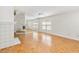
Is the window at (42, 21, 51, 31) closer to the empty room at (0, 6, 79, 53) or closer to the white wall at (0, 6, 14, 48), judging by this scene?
the empty room at (0, 6, 79, 53)

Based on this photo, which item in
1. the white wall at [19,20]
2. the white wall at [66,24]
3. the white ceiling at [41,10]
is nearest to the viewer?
the white ceiling at [41,10]

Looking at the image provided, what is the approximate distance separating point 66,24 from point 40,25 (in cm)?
81

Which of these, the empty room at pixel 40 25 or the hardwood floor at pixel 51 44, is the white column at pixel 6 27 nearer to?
the empty room at pixel 40 25

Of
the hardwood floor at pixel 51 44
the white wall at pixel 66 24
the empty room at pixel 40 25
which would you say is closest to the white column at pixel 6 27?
the empty room at pixel 40 25

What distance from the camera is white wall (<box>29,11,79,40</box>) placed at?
302 centimetres

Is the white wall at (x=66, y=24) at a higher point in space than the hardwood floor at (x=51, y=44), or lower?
higher

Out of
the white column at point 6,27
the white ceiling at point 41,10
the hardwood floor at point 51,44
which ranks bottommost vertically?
the hardwood floor at point 51,44

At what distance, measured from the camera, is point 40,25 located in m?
3.16

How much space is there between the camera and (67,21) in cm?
313

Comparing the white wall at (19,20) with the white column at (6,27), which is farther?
the white wall at (19,20)

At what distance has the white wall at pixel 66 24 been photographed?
3.02m

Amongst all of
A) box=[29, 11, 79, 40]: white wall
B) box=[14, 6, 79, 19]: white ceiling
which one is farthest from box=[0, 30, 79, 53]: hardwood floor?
box=[14, 6, 79, 19]: white ceiling
